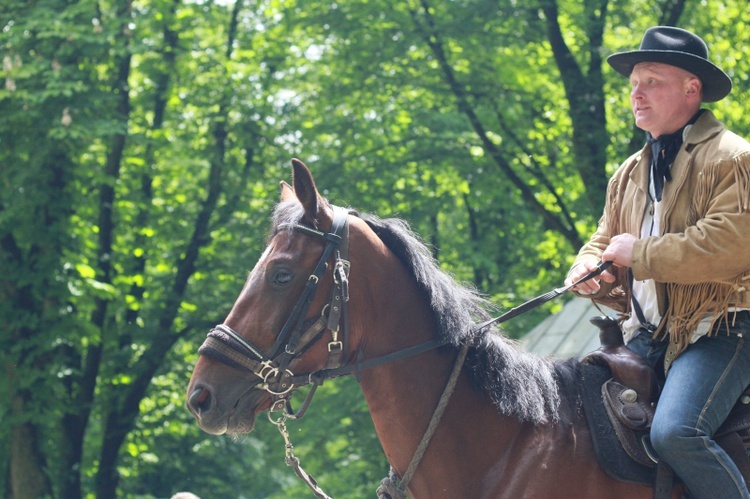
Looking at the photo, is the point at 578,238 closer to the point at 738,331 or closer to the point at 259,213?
the point at 259,213

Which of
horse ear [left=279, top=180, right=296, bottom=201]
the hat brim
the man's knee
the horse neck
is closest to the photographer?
the man's knee

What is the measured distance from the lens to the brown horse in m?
3.64

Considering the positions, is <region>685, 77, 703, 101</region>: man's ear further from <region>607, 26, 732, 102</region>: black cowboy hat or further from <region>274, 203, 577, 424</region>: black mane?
<region>274, 203, 577, 424</region>: black mane

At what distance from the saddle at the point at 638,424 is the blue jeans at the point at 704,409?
0.08 m

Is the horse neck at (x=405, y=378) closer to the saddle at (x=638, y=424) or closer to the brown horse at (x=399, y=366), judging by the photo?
the brown horse at (x=399, y=366)

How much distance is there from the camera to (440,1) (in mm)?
13672

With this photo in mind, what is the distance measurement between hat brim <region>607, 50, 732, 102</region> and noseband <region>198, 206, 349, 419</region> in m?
1.42

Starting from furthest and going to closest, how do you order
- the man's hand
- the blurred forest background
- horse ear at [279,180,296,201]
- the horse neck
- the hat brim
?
the blurred forest background, horse ear at [279,180,296,201], the man's hand, the hat brim, the horse neck

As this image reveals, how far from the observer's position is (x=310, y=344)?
369cm

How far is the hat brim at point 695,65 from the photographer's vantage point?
391 cm

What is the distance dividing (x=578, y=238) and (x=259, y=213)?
16.0ft

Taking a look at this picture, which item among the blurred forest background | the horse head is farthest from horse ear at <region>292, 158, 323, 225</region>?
the blurred forest background

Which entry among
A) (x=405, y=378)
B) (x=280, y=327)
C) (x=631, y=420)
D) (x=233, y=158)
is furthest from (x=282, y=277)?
(x=233, y=158)

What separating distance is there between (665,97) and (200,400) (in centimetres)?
223
